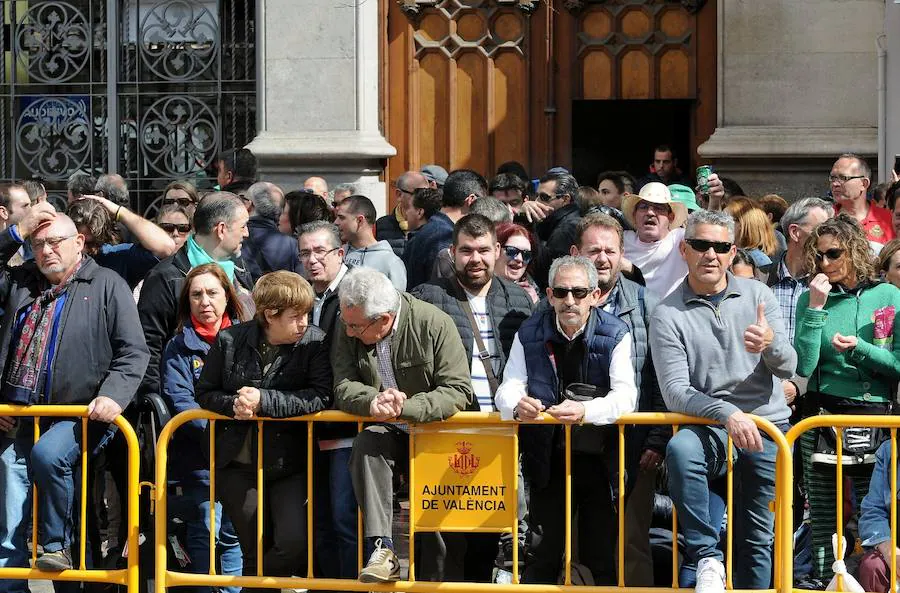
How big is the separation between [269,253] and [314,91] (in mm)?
3645

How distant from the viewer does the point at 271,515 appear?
7379mm

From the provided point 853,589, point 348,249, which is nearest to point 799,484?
point 853,589

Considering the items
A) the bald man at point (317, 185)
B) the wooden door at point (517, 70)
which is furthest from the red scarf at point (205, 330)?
the wooden door at point (517, 70)

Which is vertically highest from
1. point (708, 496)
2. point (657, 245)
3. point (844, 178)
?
point (844, 178)

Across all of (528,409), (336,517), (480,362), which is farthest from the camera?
(480,362)

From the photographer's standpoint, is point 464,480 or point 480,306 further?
point 480,306

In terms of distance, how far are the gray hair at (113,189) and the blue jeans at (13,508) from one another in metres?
3.56

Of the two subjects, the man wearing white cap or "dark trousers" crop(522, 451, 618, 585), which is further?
the man wearing white cap

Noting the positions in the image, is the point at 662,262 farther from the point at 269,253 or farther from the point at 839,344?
the point at 269,253

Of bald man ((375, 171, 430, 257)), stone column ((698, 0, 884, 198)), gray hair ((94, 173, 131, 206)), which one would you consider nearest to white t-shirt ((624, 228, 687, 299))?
bald man ((375, 171, 430, 257))

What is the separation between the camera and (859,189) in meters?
10.0

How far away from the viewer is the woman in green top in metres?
7.93

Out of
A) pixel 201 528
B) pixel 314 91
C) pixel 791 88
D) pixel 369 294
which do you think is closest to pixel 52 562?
pixel 201 528

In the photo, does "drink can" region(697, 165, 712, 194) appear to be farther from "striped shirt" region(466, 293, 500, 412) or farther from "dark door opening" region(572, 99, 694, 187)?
"dark door opening" region(572, 99, 694, 187)
